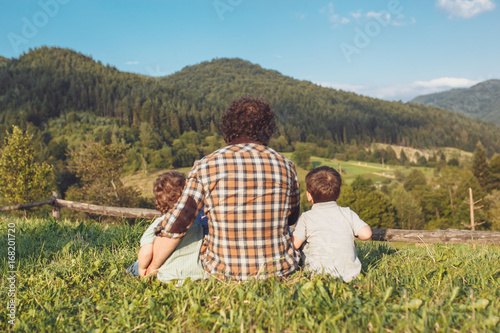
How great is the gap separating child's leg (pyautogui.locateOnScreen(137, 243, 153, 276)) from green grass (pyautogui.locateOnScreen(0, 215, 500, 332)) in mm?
98

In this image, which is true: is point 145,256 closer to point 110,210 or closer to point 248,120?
point 248,120

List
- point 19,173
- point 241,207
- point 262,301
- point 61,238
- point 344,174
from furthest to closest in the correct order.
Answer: point 344,174, point 19,173, point 61,238, point 241,207, point 262,301

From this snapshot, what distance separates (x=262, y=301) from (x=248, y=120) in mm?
1268

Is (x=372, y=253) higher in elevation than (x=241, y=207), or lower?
lower

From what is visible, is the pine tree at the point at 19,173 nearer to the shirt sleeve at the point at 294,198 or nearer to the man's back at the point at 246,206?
the man's back at the point at 246,206

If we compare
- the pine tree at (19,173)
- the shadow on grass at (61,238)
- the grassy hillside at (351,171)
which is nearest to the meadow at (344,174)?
the grassy hillside at (351,171)

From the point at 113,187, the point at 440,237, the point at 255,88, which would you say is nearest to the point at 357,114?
the point at 255,88

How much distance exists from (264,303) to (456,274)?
182 centimetres

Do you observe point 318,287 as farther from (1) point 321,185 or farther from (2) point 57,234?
(2) point 57,234

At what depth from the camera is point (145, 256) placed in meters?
2.70

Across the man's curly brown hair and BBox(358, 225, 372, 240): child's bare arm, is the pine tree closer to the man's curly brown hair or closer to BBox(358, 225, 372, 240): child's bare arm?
the man's curly brown hair

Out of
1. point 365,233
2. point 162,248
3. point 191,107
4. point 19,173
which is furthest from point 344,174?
point 162,248

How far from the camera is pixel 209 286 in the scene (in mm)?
2432

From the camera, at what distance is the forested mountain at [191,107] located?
10312 cm
